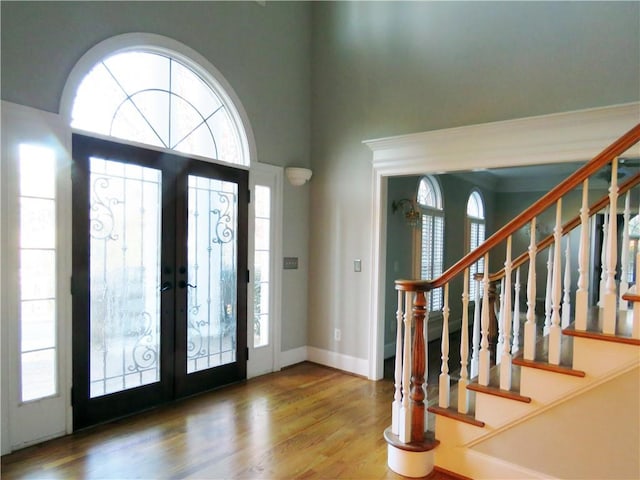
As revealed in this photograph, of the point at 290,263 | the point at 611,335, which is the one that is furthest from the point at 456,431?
the point at 290,263

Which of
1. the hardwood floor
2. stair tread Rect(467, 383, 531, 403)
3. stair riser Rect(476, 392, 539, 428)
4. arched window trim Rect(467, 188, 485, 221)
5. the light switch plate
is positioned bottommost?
the hardwood floor

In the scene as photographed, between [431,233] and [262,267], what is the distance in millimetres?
2833

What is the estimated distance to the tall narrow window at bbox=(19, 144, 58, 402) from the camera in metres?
2.60

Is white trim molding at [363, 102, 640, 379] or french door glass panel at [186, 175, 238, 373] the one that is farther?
french door glass panel at [186, 175, 238, 373]

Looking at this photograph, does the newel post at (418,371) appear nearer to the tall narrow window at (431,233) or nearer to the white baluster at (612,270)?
the white baluster at (612,270)

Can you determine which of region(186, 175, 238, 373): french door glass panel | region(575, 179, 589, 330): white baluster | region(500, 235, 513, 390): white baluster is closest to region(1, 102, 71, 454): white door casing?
region(186, 175, 238, 373): french door glass panel

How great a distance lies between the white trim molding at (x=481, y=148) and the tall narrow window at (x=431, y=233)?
1.61 metres

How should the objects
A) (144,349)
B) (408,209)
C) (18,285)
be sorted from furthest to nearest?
1. (408,209)
2. (144,349)
3. (18,285)

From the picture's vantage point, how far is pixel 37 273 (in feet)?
8.75

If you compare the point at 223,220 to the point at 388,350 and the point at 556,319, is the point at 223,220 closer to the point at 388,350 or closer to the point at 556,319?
the point at 388,350

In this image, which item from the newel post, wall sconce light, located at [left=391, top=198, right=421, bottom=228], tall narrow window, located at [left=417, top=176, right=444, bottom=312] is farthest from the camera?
tall narrow window, located at [left=417, top=176, right=444, bottom=312]

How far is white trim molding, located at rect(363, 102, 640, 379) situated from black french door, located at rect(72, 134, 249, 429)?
136 centimetres

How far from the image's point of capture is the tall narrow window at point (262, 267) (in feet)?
13.6

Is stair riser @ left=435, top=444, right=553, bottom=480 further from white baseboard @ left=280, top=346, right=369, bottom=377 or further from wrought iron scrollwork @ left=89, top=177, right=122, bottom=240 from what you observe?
wrought iron scrollwork @ left=89, top=177, right=122, bottom=240
